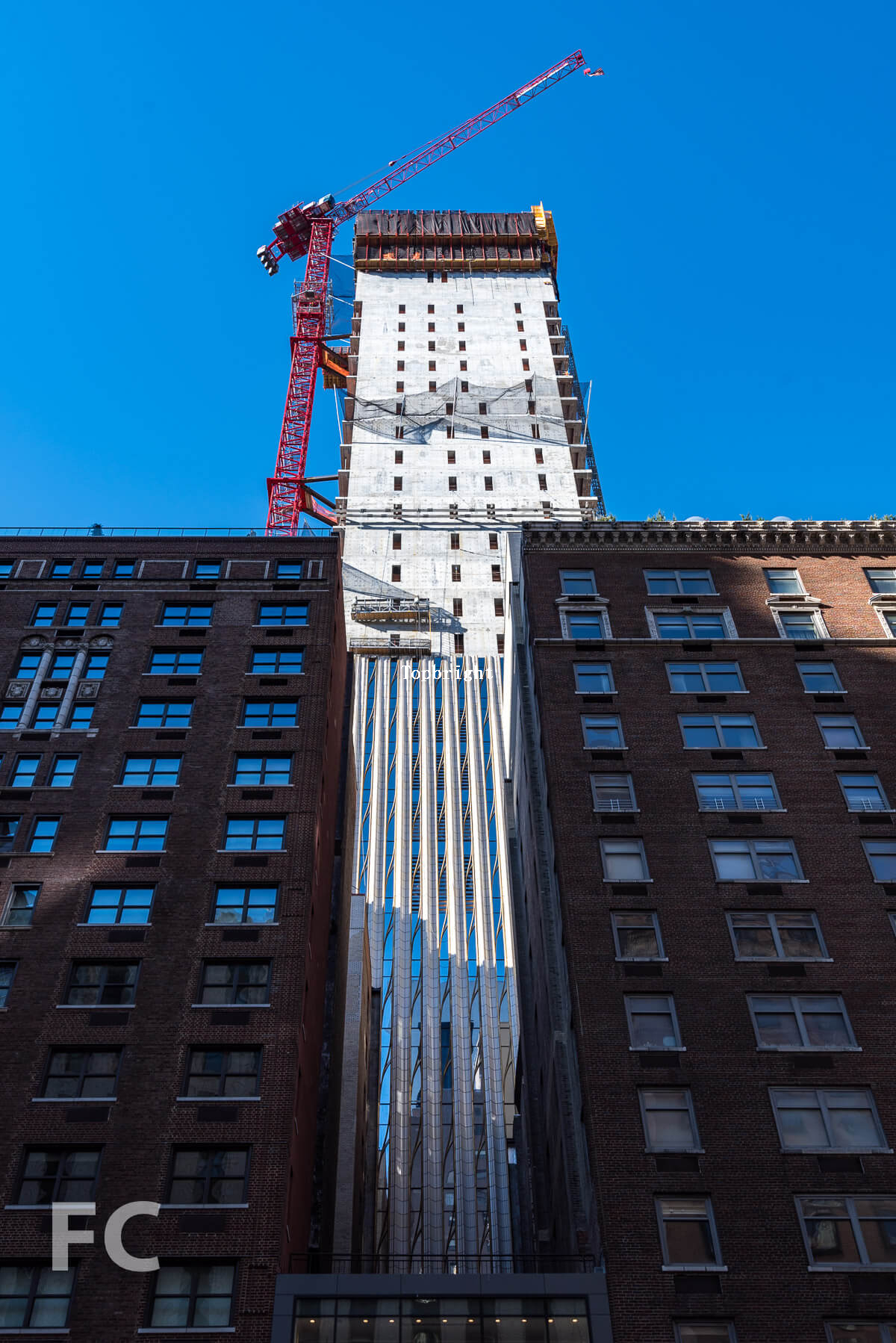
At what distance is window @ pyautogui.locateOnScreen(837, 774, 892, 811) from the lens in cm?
4628

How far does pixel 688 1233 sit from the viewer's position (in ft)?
114

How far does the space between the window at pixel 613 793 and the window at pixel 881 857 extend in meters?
8.29

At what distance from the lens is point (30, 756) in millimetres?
49469

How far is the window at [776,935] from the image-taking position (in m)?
41.3

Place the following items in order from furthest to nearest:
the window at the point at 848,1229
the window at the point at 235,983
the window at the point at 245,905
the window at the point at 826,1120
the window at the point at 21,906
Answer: the window at the point at 245,905 < the window at the point at 21,906 < the window at the point at 235,983 < the window at the point at 826,1120 < the window at the point at 848,1229

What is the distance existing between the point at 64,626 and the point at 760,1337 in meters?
39.3

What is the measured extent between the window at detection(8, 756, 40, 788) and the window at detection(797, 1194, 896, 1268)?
102 ft

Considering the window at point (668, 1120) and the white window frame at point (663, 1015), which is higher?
the white window frame at point (663, 1015)

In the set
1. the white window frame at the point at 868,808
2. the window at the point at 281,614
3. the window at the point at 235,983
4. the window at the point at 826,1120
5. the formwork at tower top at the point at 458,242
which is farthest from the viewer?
the formwork at tower top at the point at 458,242

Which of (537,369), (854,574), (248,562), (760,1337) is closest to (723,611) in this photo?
(854,574)

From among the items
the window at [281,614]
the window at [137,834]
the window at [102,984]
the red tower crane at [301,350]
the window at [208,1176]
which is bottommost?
the window at [208,1176]

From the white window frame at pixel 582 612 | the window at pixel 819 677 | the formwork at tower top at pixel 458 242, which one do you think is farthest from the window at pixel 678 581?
the formwork at tower top at pixel 458 242

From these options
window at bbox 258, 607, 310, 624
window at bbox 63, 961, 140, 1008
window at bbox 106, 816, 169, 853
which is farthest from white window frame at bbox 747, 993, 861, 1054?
→ window at bbox 258, 607, 310, 624

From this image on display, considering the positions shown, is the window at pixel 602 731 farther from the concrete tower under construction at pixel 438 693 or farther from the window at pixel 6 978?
the window at pixel 6 978
